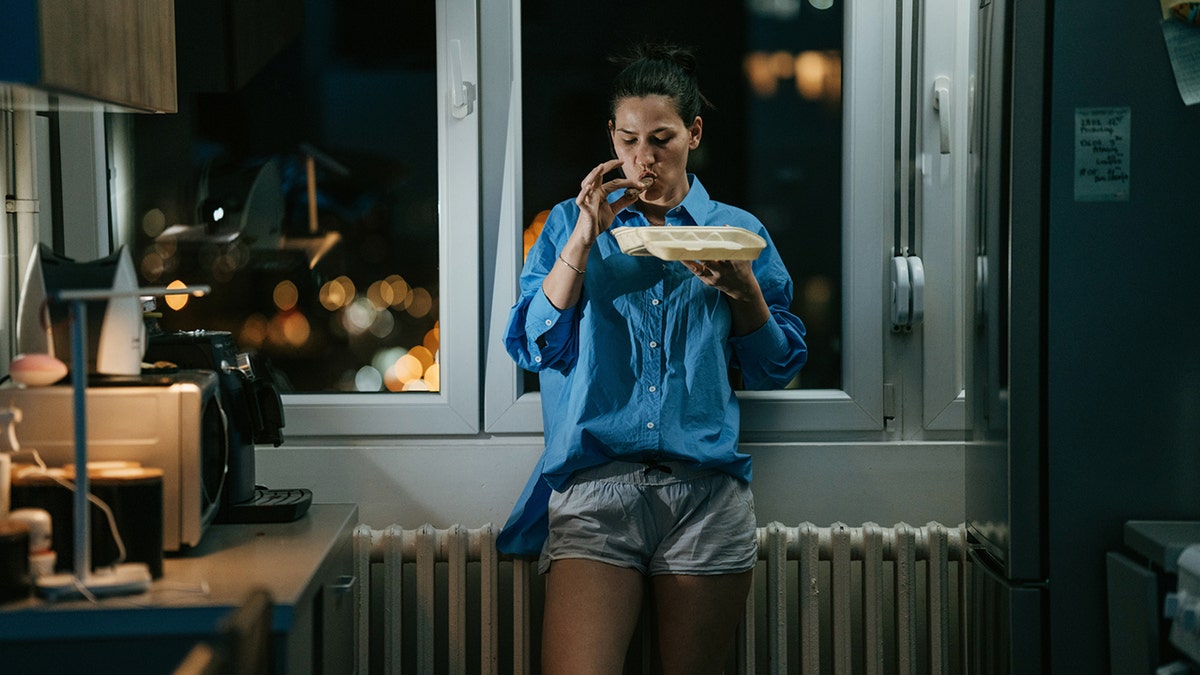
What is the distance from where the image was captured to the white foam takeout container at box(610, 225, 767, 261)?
1.76 m

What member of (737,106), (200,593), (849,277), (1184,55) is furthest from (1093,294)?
(200,593)

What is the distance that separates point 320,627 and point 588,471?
602 millimetres

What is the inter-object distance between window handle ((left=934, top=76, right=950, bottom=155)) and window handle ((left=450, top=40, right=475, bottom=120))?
987mm

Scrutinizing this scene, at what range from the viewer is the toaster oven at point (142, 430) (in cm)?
141

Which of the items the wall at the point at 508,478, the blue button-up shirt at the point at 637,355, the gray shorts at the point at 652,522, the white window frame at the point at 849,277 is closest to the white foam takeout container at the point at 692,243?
the blue button-up shirt at the point at 637,355

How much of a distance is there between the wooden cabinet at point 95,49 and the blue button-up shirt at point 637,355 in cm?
74

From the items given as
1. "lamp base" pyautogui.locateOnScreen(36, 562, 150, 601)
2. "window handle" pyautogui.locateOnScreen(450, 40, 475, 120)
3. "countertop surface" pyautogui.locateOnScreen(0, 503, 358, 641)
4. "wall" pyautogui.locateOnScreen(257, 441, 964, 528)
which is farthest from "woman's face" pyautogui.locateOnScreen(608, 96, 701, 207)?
"lamp base" pyautogui.locateOnScreen(36, 562, 150, 601)

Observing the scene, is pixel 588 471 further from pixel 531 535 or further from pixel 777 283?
pixel 777 283

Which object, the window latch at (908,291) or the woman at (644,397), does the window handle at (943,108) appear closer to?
the window latch at (908,291)

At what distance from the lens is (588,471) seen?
1.92 meters

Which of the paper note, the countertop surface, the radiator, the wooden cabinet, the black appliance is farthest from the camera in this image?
the radiator

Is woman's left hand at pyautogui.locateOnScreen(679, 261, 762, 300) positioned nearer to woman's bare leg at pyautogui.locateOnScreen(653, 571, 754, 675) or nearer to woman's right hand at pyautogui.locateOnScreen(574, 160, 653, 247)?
woman's right hand at pyautogui.locateOnScreen(574, 160, 653, 247)

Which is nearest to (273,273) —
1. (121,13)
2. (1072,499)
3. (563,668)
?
(121,13)

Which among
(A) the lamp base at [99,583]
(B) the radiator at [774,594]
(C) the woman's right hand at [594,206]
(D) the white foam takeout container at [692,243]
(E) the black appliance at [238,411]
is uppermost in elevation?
(C) the woman's right hand at [594,206]
